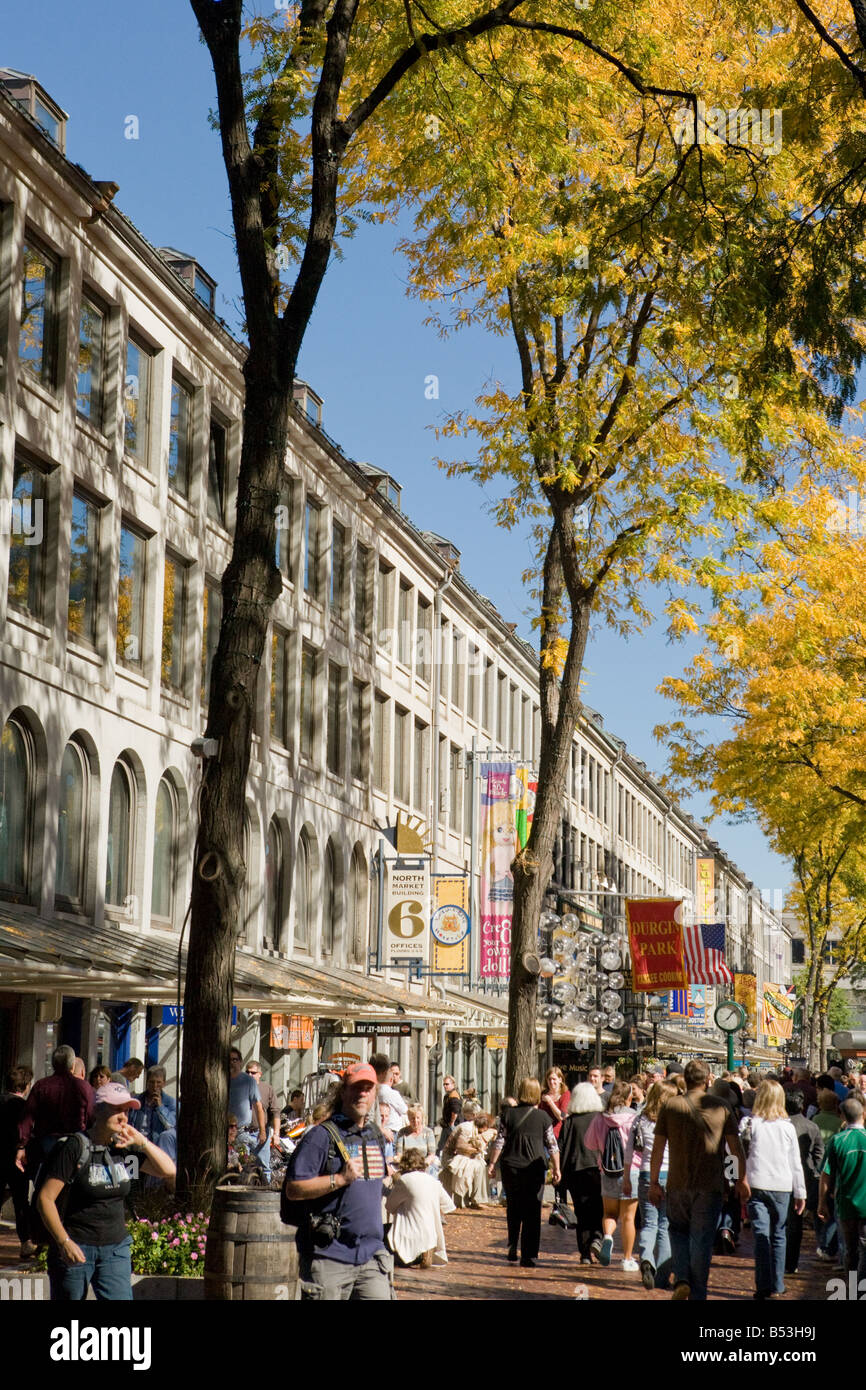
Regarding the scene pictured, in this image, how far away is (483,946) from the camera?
1813 inches

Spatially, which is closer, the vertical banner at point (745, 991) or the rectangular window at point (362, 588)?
the rectangular window at point (362, 588)

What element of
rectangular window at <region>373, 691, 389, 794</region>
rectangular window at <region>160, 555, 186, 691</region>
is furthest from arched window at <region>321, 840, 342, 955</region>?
rectangular window at <region>160, 555, 186, 691</region>

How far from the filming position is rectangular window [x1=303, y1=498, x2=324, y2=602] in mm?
37750

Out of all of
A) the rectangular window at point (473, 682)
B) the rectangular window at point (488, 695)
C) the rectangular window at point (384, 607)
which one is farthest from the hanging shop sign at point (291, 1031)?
the rectangular window at point (488, 695)

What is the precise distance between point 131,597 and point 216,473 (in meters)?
5.17

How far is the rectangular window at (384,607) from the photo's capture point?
43.1 m

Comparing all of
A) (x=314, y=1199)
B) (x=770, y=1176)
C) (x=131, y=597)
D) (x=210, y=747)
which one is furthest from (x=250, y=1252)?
(x=131, y=597)

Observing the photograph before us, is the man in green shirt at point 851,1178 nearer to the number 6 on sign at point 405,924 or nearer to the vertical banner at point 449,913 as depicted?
the number 6 on sign at point 405,924

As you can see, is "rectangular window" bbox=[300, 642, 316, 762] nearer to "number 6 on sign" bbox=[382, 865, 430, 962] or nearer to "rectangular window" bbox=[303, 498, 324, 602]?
"rectangular window" bbox=[303, 498, 324, 602]

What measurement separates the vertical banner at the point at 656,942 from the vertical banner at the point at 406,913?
4737mm

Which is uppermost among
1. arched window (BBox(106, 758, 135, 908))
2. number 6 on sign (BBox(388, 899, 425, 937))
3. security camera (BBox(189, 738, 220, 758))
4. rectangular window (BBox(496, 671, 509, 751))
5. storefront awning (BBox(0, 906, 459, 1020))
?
rectangular window (BBox(496, 671, 509, 751))

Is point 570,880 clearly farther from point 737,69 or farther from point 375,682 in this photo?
point 737,69

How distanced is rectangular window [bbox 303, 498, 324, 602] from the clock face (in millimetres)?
12450

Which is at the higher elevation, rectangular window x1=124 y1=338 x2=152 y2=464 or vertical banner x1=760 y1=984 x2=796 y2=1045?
rectangular window x1=124 y1=338 x2=152 y2=464
